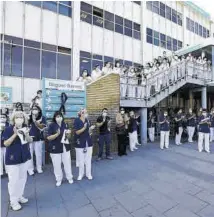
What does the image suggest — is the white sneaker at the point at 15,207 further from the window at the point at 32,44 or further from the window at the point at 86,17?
the window at the point at 86,17

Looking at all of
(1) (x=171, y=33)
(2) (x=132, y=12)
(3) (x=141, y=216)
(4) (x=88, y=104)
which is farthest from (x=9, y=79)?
(1) (x=171, y=33)

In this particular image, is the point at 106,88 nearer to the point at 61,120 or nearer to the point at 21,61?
the point at 61,120

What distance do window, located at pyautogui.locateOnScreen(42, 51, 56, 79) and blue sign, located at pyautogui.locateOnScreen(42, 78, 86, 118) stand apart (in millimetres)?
4674

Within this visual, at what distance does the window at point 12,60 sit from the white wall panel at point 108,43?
5.92 meters

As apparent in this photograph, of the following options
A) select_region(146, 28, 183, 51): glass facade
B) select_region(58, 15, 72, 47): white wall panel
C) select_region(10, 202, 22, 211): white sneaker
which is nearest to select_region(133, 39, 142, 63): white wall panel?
select_region(146, 28, 183, 51): glass facade

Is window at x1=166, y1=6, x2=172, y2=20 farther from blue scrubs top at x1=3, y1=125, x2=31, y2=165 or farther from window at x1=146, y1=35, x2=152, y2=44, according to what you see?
blue scrubs top at x1=3, y1=125, x2=31, y2=165

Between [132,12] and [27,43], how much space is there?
9.28 m

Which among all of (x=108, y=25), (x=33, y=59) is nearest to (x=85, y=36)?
(x=108, y=25)

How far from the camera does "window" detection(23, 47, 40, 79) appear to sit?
10.7 m

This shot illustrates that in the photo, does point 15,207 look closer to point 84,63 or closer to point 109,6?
point 84,63

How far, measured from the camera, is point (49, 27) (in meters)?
11.5

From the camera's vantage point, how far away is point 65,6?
12336 millimetres

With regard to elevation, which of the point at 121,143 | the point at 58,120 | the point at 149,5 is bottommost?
the point at 121,143

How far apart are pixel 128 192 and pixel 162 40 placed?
17.0m
